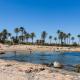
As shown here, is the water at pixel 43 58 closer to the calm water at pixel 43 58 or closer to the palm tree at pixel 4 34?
the calm water at pixel 43 58

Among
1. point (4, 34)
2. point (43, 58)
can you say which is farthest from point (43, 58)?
point (4, 34)

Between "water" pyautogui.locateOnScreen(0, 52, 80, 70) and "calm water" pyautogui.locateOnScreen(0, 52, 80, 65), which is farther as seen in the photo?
"calm water" pyautogui.locateOnScreen(0, 52, 80, 65)

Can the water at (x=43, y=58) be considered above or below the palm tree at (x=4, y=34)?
below

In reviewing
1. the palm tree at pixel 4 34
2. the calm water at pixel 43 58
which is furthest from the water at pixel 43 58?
the palm tree at pixel 4 34

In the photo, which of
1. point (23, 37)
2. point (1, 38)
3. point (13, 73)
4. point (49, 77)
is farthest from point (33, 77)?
point (23, 37)

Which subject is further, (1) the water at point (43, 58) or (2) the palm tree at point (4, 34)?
(2) the palm tree at point (4, 34)

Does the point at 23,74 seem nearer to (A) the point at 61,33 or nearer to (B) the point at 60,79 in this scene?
(B) the point at 60,79

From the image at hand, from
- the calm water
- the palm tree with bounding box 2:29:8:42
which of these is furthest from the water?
the palm tree with bounding box 2:29:8:42

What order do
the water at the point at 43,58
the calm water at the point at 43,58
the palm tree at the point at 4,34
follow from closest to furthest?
1. the water at the point at 43,58
2. the calm water at the point at 43,58
3. the palm tree at the point at 4,34

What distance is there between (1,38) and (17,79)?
149m

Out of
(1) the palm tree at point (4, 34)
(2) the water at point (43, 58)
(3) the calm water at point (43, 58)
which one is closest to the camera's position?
(2) the water at point (43, 58)

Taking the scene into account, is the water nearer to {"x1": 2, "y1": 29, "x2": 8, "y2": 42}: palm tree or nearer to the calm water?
the calm water

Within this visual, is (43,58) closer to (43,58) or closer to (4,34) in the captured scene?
(43,58)

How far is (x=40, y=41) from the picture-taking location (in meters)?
182
